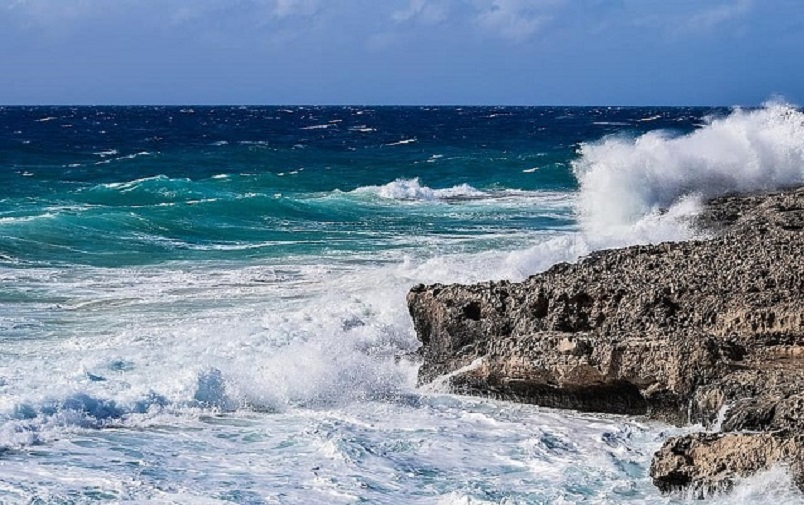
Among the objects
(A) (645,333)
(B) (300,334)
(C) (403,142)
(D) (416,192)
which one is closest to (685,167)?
(D) (416,192)

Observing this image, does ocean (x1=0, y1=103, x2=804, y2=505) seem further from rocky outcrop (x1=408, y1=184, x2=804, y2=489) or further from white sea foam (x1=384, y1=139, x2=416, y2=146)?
white sea foam (x1=384, y1=139, x2=416, y2=146)

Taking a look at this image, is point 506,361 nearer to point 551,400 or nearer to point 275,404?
point 551,400

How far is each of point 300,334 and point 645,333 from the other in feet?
13.2

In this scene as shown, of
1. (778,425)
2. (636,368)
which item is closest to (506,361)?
(636,368)

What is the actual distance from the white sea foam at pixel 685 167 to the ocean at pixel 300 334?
6 cm

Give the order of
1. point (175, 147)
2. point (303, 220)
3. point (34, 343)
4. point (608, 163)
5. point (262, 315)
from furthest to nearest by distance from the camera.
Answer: point (175, 147)
point (303, 220)
point (608, 163)
point (262, 315)
point (34, 343)

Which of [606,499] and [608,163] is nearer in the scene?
[606,499]

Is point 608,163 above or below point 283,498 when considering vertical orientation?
above

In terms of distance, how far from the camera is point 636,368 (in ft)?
29.0

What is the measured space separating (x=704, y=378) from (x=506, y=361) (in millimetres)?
1560

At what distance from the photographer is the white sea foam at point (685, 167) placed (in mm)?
19906

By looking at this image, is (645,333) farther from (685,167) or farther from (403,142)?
(403,142)

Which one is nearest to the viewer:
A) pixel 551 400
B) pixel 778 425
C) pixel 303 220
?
pixel 778 425

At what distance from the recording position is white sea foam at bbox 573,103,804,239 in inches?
784
